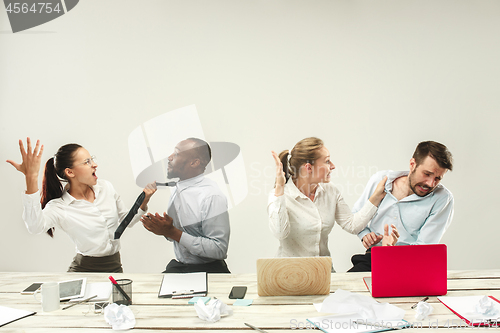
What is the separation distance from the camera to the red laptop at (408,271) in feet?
5.61

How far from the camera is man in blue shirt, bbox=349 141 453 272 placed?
2.73 metres

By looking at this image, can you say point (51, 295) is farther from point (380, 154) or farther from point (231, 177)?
point (380, 154)

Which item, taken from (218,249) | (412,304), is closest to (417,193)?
(412,304)

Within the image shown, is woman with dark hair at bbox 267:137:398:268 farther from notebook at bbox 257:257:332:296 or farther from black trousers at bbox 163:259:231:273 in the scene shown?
notebook at bbox 257:257:332:296

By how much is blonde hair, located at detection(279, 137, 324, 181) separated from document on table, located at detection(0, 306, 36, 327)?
A: 175 cm

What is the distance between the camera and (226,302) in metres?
1.70

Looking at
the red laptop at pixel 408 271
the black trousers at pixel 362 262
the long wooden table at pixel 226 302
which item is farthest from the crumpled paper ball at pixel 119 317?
the black trousers at pixel 362 262

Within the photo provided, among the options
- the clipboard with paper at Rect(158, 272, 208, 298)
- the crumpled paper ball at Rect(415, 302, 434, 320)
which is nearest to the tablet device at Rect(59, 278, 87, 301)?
the clipboard with paper at Rect(158, 272, 208, 298)

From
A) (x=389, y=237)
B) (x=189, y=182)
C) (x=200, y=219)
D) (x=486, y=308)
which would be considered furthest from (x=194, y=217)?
(x=486, y=308)

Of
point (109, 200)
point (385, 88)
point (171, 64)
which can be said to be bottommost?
point (109, 200)

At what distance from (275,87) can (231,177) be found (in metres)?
0.80

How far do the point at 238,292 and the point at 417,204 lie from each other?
159 centimetres

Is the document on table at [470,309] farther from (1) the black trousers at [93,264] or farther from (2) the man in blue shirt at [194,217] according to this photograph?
(1) the black trousers at [93,264]

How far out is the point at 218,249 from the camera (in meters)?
2.86
